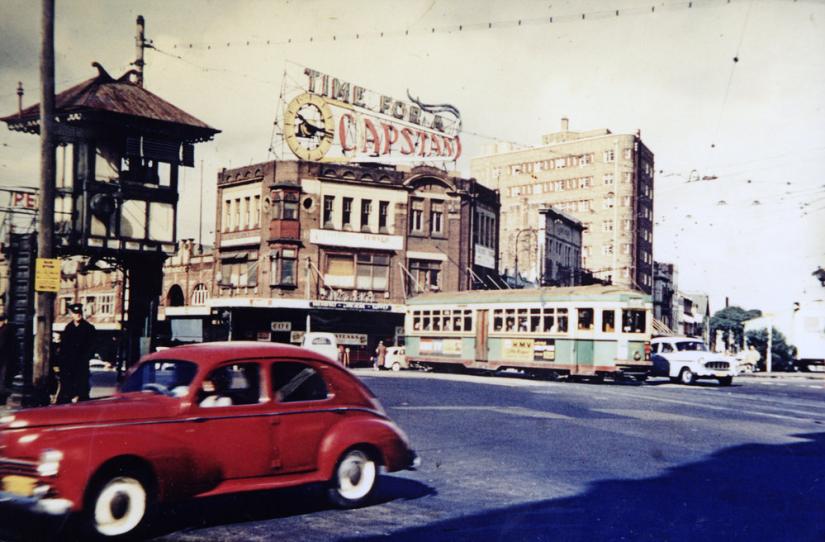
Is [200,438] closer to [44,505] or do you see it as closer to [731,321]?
[44,505]

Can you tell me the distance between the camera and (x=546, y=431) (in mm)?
14734

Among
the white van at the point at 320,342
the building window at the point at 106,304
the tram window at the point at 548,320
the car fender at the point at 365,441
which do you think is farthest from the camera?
the building window at the point at 106,304

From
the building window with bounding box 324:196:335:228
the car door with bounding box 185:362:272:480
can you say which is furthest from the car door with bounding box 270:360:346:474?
the building window with bounding box 324:196:335:228

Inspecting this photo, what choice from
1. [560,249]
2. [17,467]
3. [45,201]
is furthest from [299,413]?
[560,249]

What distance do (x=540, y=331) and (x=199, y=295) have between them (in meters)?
26.5

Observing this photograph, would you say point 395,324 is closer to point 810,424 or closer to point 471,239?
point 471,239

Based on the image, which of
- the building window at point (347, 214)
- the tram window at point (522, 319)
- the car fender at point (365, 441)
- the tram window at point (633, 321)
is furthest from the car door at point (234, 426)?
the building window at point (347, 214)

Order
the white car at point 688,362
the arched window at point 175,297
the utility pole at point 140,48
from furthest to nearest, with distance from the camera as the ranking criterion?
1. the arched window at point 175,297
2. the white car at point 688,362
3. the utility pole at point 140,48

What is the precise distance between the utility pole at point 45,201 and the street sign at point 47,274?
0.70 feet

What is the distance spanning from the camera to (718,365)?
3288cm

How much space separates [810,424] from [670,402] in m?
4.74

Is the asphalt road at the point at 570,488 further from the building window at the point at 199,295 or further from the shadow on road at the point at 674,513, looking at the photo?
the building window at the point at 199,295

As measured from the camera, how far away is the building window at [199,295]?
50.8 metres

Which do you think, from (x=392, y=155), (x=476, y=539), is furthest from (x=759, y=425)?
(x=392, y=155)
